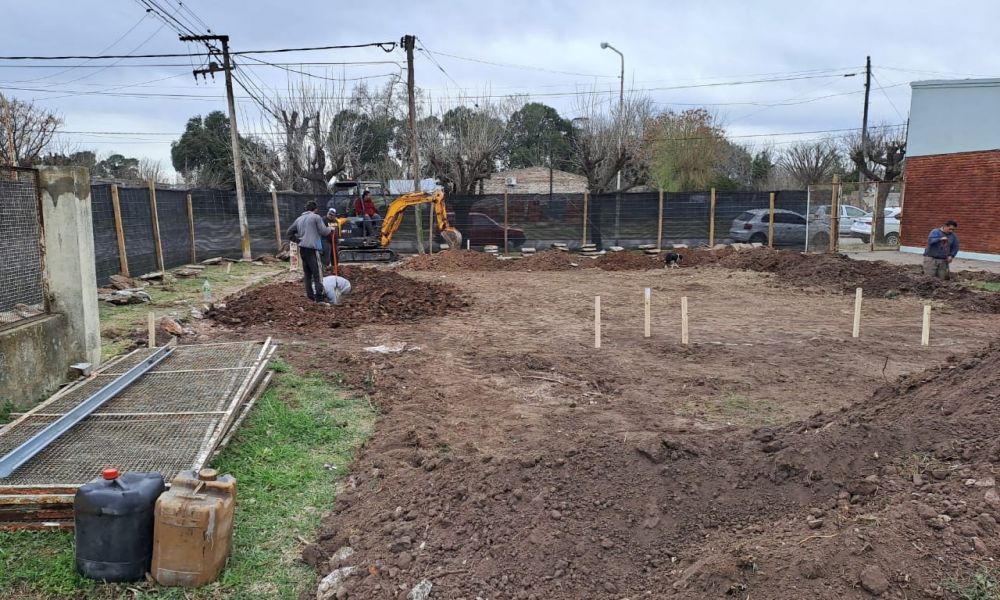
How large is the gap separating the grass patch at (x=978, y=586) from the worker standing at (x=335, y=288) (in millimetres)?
10615

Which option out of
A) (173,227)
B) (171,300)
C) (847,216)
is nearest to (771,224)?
(847,216)

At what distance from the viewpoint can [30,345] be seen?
6.07 meters

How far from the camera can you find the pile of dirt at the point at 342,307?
10.4 metres

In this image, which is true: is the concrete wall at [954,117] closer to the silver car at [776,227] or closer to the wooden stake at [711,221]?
the silver car at [776,227]

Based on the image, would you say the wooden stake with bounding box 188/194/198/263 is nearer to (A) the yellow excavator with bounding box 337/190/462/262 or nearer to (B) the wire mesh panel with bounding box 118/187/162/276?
(B) the wire mesh panel with bounding box 118/187/162/276

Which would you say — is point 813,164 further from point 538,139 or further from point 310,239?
point 310,239

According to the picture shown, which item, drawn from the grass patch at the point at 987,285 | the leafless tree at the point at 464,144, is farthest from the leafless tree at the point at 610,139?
the grass patch at the point at 987,285

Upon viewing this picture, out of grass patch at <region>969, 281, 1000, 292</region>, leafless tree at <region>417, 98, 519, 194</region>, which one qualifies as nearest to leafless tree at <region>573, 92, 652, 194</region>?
leafless tree at <region>417, 98, 519, 194</region>

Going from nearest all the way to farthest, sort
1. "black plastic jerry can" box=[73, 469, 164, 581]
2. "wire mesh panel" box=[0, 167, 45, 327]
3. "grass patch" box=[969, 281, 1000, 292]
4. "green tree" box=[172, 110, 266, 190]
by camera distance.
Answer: "black plastic jerry can" box=[73, 469, 164, 581], "wire mesh panel" box=[0, 167, 45, 327], "grass patch" box=[969, 281, 1000, 292], "green tree" box=[172, 110, 266, 190]

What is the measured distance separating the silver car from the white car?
269 cm

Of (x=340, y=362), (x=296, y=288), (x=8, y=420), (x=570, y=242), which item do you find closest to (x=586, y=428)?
(x=340, y=362)

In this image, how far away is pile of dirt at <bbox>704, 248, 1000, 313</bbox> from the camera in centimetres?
→ 1254

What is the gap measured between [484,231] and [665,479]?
2103cm

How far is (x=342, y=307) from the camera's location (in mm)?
11289
